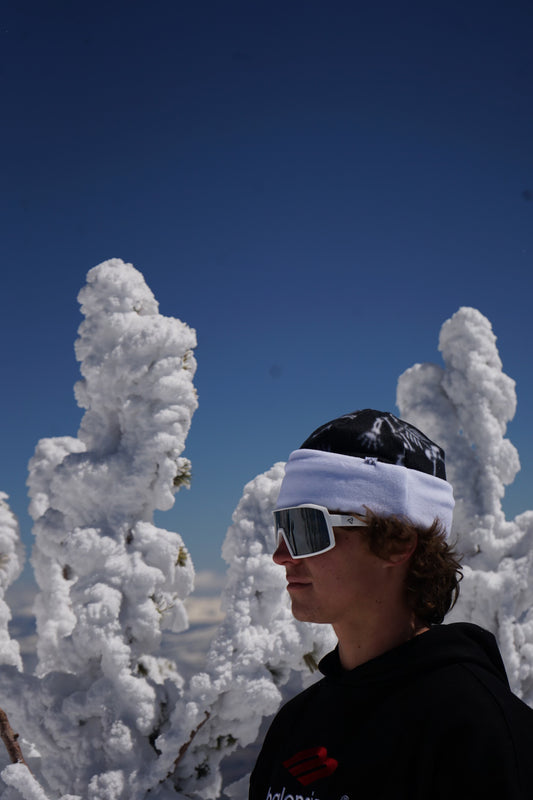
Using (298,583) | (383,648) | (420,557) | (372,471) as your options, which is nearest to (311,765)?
(383,648)

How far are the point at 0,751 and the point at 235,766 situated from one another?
2704 mm

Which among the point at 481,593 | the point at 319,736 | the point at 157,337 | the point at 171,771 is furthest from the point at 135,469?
the point at 319,736

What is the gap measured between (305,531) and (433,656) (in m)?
0.39

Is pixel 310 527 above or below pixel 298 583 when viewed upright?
above

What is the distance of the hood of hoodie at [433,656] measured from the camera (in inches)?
50.6

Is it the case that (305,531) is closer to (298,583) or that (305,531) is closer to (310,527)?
(310,527)

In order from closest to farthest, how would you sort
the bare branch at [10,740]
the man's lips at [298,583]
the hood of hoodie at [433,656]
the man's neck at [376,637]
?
the hood of hoodie at [433,656] → the man's neck at [376,637] → the man's lips at [298,583] → the bare branch at [10,740]

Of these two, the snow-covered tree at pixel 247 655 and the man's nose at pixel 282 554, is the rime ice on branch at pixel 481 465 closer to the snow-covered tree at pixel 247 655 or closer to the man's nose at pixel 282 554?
the snow-covered tree at pixel 247 655

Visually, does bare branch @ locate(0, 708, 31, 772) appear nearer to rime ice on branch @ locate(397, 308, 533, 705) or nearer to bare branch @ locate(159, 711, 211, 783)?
bare branch @ locate(159, 711, 211, 783)

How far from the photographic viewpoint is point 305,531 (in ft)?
5.09

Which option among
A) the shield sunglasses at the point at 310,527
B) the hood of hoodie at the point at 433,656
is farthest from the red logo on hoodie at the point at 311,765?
the shield sunglasses at the point at 310,527

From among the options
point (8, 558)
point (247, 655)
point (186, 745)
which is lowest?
point (186, 745)

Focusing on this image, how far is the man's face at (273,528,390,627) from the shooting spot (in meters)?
1.47

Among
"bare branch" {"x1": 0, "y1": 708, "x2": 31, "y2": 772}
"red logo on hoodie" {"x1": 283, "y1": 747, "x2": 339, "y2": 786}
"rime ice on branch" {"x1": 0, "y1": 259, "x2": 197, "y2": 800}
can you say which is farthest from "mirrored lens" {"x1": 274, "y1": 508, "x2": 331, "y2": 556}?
"bare branch" {"x1": 0, "y1": 708, "x2": 31, "y2": 772}
